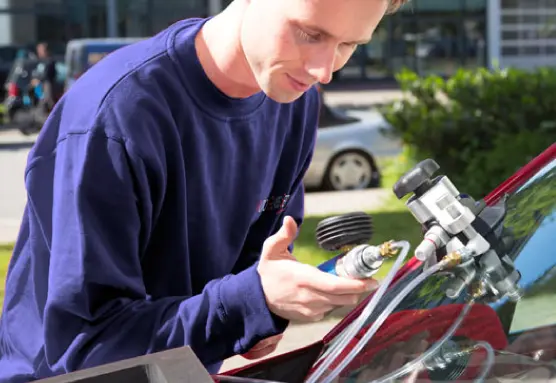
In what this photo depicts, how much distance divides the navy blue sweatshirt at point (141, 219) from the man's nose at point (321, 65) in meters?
0.28

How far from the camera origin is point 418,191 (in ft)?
5.06

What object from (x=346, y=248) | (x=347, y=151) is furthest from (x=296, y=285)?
(x=347, y=151)

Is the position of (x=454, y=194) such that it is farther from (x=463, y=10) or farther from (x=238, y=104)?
(x=463, y=10)

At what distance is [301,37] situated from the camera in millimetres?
1567

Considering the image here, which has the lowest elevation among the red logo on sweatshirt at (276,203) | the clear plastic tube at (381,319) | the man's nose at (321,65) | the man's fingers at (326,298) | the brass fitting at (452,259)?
the clear plastic tube at (381,319)

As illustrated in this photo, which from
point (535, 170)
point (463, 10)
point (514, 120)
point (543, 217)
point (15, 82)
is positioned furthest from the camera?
point (463, 10)

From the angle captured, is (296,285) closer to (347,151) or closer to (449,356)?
(449,356)

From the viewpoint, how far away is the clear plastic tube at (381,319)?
1.57 meters

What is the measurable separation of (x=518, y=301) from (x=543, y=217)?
0.26 m

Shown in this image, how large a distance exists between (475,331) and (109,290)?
66cm

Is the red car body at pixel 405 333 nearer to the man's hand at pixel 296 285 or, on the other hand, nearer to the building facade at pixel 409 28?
the man's hand at pixel 296 285

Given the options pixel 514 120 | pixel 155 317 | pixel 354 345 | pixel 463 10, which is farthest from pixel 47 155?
pixel 463 10

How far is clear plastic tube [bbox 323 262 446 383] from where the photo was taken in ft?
5.15

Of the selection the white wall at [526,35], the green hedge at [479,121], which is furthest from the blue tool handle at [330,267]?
the white wall at [526,35]
